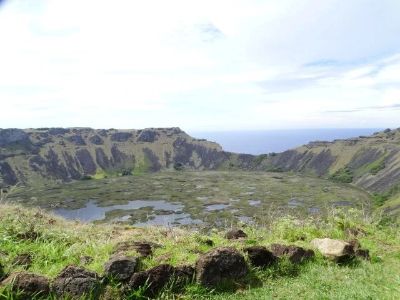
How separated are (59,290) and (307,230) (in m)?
10.1

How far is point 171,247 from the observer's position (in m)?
12.9

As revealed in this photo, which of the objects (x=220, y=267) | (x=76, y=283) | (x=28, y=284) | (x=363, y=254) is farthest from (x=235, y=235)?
(x=28, y=284)

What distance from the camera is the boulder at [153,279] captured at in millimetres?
10047

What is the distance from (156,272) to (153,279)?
Result: 0.64 ft

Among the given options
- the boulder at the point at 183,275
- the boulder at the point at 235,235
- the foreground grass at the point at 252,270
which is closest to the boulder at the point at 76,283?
the foreground grass at the point at 252,270

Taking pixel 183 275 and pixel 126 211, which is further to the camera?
pixel 126 211

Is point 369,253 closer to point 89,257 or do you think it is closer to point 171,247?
point 171,247

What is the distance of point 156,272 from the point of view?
10.3 metres

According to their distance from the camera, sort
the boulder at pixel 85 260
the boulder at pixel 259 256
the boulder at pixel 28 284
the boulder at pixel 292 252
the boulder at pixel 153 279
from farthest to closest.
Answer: the boulder at pixel 292 252
the boulder at pixel 259 256
the boulder at pixel 85 260
the boulder at pixel 153 279
the boulder at pixel 28 284

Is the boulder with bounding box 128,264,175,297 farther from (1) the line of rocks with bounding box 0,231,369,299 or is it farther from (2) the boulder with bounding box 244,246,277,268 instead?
(2) the boulder with bounding box 244,246,277,268

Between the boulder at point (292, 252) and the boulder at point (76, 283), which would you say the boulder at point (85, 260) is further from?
the boulder at point (292, 252)

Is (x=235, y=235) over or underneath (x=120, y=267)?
underneath

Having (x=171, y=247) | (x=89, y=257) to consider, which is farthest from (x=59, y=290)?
(x=171, y=247)

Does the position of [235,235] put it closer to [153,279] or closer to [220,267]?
[220,267]
